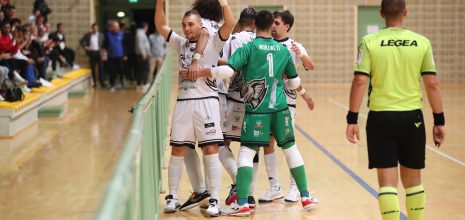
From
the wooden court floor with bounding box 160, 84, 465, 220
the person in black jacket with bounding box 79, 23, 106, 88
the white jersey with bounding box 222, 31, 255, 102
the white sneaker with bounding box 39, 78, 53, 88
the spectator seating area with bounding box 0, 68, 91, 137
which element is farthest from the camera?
the person in black jacket with bounding box 79, 23, 106, 88

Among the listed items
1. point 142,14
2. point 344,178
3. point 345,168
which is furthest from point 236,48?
point 142,14

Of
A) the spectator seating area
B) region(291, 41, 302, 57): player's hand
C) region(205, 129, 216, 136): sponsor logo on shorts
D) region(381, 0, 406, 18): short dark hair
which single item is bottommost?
the spectator seating area

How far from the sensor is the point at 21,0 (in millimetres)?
25453

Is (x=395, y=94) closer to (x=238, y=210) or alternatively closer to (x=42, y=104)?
(x=238, y=210)

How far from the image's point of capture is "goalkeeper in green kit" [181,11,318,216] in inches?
272

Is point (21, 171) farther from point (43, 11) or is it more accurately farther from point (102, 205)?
point (43, 11)

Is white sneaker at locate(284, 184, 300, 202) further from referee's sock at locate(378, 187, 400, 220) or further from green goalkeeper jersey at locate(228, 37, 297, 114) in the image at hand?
referee's sock at locate(378, 187, 400, 220)

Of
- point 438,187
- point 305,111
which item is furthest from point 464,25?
point 438,187

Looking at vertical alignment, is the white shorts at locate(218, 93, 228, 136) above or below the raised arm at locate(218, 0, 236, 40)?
below

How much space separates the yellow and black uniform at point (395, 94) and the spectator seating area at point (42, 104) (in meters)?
8.85

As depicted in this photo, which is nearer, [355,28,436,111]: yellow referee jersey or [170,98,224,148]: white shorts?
[355,28,436,111]: yellow referee jersey

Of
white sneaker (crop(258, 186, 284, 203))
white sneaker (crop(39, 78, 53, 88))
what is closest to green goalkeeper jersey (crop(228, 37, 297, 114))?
white sneaker (crop(258, 186, 284, 203))

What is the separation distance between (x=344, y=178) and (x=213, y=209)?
102 inches

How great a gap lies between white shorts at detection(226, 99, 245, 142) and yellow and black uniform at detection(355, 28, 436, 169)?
2.11 m
